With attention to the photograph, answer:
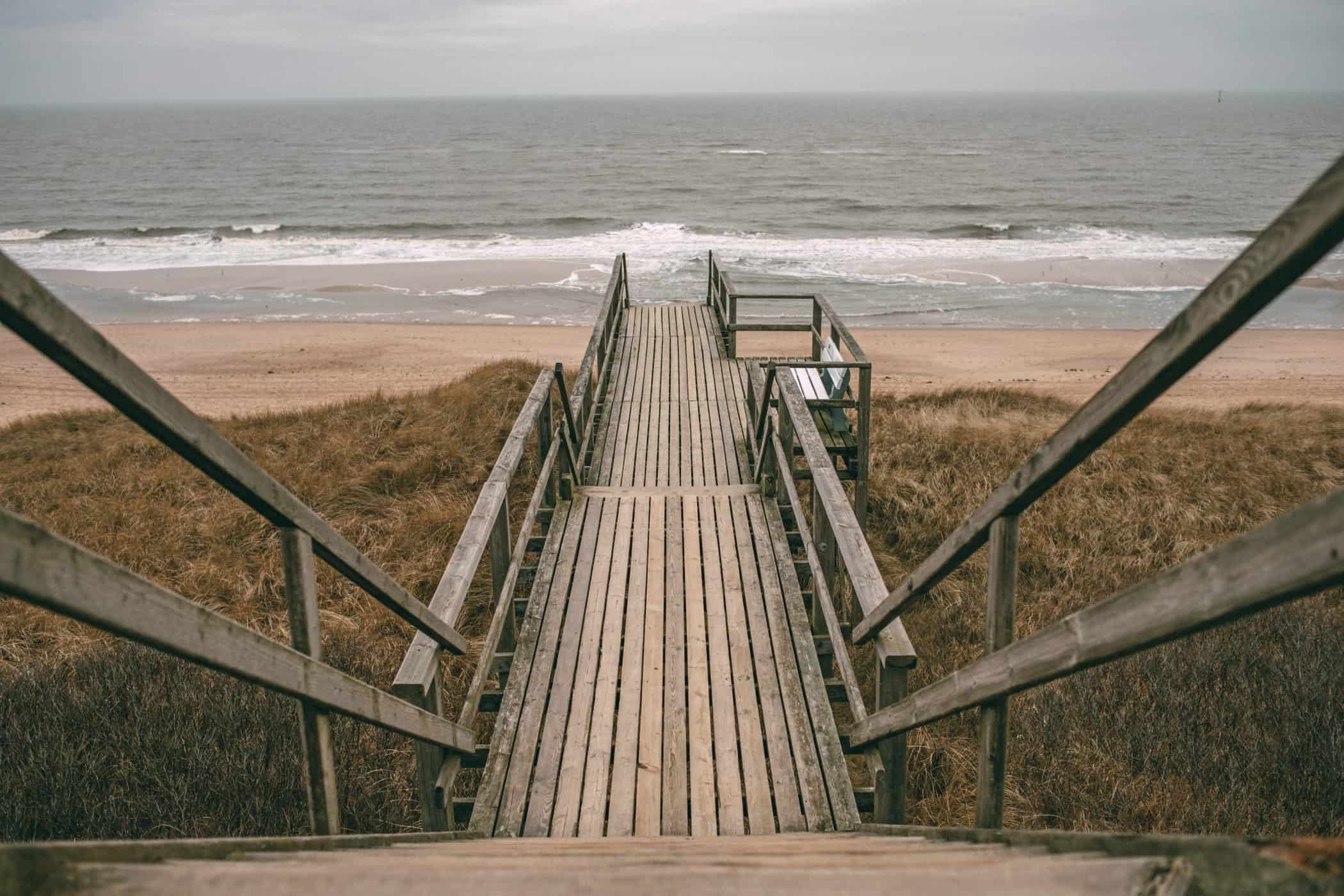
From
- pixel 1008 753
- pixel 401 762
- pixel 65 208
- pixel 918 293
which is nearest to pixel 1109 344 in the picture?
pixel 918 293

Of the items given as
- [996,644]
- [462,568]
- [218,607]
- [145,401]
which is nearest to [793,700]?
[462,568]

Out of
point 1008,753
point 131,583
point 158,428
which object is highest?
point 158,428

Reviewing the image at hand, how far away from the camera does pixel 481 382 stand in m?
12.9

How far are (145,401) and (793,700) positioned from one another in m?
2.97

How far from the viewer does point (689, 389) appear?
34.4ft

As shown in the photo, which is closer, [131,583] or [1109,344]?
[131,583]

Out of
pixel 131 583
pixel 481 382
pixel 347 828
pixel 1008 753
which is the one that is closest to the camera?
pixel 131 583

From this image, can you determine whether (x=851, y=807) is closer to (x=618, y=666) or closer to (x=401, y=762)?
(x=618, y=666)

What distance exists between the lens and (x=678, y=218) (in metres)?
42.9

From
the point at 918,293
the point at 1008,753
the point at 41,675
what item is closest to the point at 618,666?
the point at 1008,753

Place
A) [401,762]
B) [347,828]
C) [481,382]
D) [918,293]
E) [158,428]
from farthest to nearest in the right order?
1. [918,293]
2. [481,382]
3. [401,762]
4. [347,828]
5. [158,428]

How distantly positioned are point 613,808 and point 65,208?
168 ft

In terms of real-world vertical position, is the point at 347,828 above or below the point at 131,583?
below

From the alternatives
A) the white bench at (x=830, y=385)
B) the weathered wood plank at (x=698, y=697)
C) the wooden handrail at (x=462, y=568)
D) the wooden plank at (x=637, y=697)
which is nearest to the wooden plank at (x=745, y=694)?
the weathered wood plank at (x=698, y=697)
